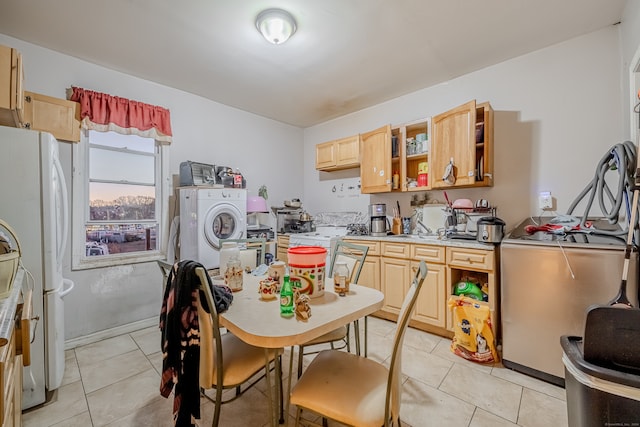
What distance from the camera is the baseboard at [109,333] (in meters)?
2.55

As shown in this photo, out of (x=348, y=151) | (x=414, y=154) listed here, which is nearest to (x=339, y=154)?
(x=348, y=151)

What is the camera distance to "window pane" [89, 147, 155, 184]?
2.82 metres

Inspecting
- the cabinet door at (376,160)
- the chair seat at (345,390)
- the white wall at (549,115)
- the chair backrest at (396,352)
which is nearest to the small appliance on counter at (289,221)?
the cabinet door at (376,160)

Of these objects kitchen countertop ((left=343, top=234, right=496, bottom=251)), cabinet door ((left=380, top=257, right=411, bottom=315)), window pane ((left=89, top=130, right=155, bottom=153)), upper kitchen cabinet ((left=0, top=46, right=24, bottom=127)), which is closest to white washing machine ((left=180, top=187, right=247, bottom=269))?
window pane ((left=89, top=130, right=155, bottom=153))

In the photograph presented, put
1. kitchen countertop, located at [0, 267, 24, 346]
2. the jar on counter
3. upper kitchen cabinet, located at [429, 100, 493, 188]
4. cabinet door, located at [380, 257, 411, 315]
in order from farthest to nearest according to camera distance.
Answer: cabinet door, located at [380, 257, 411, 315] → upper kitchen cabinet, located at [429, 100, 493, 188] → the jar on counter → kitchen countertop, located at [0, 267, 24, 346]

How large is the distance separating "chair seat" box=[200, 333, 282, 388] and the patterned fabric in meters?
0.04

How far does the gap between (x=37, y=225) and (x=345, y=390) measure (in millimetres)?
2130

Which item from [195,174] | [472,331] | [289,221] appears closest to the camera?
[472,331]

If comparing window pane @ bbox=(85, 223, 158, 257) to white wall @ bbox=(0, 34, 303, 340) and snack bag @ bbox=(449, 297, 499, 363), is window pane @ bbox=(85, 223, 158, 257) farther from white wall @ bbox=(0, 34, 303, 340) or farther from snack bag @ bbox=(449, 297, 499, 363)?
snack bag @ bbox=(449, 297, 499, 363)

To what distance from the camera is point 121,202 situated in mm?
2992

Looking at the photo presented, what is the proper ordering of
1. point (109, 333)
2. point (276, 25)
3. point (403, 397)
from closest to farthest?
point (403, 397) < point (276, 25) < point (109, 333)

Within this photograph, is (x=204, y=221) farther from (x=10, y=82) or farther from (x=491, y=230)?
(x=491, y=230)

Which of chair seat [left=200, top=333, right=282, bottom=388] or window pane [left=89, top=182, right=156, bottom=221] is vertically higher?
window pane [left=89, top=182, right=156, bottom=221]

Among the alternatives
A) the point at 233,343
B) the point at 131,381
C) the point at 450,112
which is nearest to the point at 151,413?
the point at 131,381
